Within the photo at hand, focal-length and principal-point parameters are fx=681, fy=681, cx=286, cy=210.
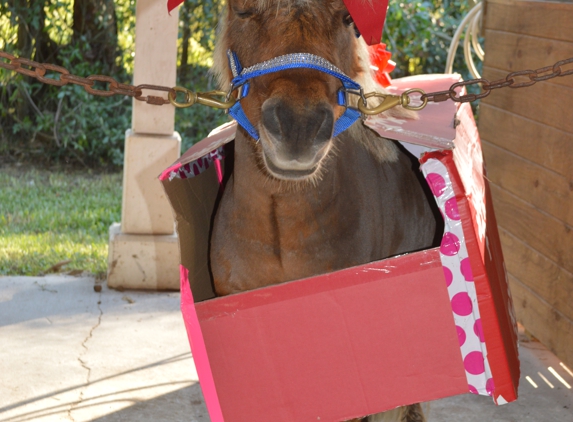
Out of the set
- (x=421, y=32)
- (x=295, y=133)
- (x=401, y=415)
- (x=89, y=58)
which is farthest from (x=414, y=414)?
(x=89, y=58)

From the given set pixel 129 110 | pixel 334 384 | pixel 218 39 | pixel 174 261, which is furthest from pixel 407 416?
pixel 129 110

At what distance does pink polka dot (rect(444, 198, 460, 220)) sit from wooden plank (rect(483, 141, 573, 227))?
156cm

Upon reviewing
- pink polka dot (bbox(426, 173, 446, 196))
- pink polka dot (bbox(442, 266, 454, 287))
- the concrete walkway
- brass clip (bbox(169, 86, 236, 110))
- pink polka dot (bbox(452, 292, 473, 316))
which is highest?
brass clip (bbox(169, 86, 236, 110))

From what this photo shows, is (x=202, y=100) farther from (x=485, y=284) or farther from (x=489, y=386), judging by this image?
(x=489, y=386)

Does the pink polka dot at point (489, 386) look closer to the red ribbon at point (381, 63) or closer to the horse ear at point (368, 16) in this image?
the horse ear at point (368, 16)

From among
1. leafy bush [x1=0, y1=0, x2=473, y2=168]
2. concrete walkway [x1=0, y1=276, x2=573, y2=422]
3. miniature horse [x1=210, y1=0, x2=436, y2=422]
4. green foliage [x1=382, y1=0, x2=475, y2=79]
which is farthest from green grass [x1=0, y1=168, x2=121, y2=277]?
green foliage [x1=382, y1=0, x2=475, y2=79]

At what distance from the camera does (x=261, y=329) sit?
2195mm

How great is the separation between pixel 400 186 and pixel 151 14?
7.76ft

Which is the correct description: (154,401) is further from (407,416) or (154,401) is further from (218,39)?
(218,39)

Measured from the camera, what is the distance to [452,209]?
6.75ft

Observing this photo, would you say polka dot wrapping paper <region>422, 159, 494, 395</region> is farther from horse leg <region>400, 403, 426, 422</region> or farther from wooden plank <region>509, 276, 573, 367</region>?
wooden plank <region>509, 276, 573, 367</region>

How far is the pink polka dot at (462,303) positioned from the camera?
2.13 metres

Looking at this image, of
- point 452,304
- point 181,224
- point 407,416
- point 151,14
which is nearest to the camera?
point 452,304

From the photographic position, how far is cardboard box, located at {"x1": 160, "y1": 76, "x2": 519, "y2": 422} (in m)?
2.08
